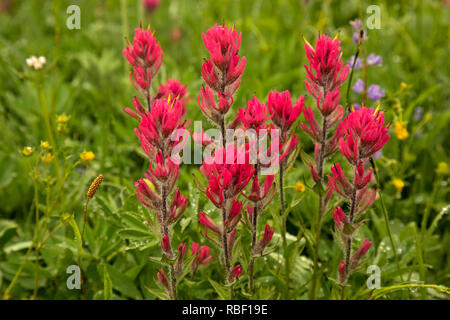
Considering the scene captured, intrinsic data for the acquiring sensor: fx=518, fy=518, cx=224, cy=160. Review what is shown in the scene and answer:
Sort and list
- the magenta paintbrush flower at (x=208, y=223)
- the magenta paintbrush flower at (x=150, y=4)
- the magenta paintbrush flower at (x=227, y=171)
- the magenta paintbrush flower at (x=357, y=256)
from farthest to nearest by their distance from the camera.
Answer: the magenta paintbrush flower at (x=150, y=4) → the magenta paintbrush flower at (x=357, y=256) → the magenta paintbrush flower at (x=208, y=223) → the magenta paintbrush flower at (x=227, y=171)

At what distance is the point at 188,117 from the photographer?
→ 2.72 m

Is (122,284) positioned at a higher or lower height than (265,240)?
lower

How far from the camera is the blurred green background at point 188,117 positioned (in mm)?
1991

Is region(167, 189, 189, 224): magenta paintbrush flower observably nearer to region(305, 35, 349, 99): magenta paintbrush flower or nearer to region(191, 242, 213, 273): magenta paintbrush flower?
region(191, 242, 213, 273): magenta paintbrush flower

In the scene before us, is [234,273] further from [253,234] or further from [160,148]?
[160,148]

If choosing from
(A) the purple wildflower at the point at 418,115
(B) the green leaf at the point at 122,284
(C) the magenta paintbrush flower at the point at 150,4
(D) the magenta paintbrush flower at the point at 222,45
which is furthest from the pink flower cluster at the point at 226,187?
(C) the magenta paintbrush flower at the point at 150,4

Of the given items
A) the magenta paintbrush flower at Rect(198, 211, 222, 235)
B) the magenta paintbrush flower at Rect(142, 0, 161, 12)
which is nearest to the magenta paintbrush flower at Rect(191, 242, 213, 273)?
the magenta paintbrush flower at Rect(198, 211, 222, 235)

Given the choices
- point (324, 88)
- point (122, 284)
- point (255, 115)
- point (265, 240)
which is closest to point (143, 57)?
point (255, 115)

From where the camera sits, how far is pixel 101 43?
3713 millimetres

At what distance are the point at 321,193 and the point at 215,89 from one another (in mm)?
433

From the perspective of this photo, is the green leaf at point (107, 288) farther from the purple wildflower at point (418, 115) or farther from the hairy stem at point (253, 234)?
the purple wildflower at point (418, 115)

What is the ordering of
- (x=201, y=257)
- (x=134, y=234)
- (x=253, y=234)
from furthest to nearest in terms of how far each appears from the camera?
(x=134, y=234) → (x=201, y=257) → (x=253, y=234)

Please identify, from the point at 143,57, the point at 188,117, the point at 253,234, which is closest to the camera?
the point at 253,234
